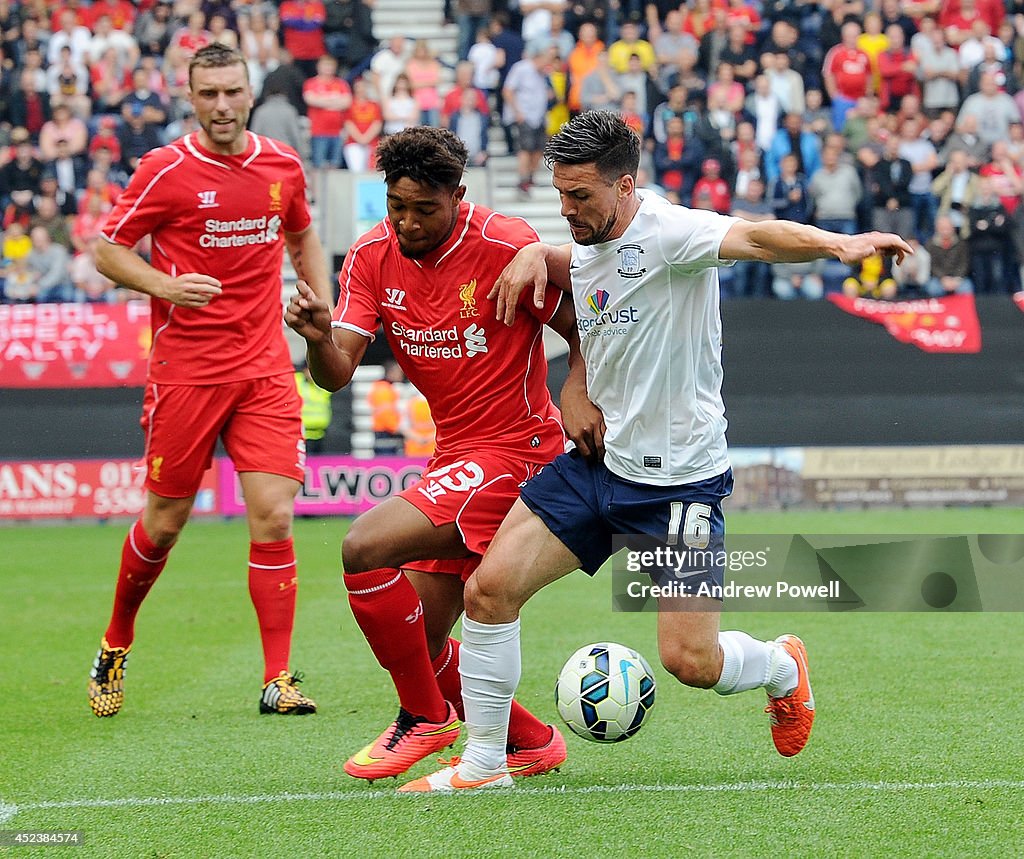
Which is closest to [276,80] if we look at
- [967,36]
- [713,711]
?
[967,36]

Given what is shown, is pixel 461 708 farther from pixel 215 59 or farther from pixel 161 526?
pixel 215 59

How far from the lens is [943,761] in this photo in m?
4.84

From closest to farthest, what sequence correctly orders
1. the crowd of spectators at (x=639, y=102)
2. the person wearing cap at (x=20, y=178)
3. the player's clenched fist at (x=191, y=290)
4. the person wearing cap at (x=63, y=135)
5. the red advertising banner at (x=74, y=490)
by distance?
1. the player's clenched fist at (x=191, y=290)
2. the red advertising banner at (x=74, y=490)
3. the crowd of spectators at (x=639, y=102)
4. the person wearing cap at (x=20, y=178)
5. the person wearing cap at (x=63, y=135)

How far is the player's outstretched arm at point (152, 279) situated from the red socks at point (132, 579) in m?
1.04

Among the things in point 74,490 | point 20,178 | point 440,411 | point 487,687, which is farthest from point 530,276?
point 20,178

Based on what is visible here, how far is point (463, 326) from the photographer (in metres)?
4.98

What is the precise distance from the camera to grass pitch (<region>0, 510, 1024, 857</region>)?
4.03 metres

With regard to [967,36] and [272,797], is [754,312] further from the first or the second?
[272,797]

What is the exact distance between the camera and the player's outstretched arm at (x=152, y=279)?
19.4 ft

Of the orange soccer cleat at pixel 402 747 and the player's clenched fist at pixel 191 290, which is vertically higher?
the player's clenched fist at pixel 191 290

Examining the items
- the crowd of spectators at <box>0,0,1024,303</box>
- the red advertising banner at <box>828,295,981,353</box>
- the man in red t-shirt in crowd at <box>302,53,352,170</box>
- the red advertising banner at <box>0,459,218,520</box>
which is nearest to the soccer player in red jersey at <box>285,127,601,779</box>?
the red advertising banner at <box>0,459,218,520</box>

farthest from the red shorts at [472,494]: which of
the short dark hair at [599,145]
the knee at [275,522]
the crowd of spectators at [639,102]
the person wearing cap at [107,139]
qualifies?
the person wearing cap at [107,139]

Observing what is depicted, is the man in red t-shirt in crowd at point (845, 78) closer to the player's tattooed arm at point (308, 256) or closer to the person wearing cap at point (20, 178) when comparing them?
the person wearing cap at point (20, 178)

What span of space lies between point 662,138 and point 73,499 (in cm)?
757
